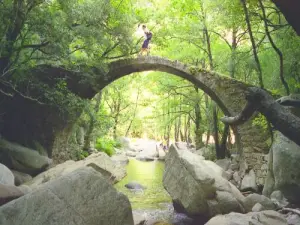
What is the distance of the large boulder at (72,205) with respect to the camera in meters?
3.27

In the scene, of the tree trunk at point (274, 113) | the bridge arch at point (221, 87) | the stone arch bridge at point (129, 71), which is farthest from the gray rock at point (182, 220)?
the tree trunk at point (274, 113)

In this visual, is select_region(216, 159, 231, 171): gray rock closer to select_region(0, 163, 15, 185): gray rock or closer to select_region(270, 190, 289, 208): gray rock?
select_region(270, 190, 289, 208): gray rock

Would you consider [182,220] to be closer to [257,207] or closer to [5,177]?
[257,207]

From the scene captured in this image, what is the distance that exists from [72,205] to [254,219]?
11.0ft

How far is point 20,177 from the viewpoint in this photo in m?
9.46

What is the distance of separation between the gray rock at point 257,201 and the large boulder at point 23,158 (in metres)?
7.45

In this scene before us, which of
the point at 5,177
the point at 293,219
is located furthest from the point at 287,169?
the point at 5,177

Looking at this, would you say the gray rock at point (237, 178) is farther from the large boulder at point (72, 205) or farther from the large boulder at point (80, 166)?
the large boulder at point (72, 205)

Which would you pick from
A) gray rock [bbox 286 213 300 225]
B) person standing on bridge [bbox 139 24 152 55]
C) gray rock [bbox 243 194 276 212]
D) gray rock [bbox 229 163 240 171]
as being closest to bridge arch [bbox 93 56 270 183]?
person standing on bridge [bbox 139 24 152 55]

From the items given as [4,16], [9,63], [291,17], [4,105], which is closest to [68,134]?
[4,105]

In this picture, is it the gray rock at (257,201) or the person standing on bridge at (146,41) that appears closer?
the gray rock at (257,201)

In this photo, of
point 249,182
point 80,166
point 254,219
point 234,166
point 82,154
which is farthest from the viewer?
point 82,154

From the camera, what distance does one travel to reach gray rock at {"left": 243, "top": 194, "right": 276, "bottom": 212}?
6.26m

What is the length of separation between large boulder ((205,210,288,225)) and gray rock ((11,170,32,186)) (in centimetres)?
672
